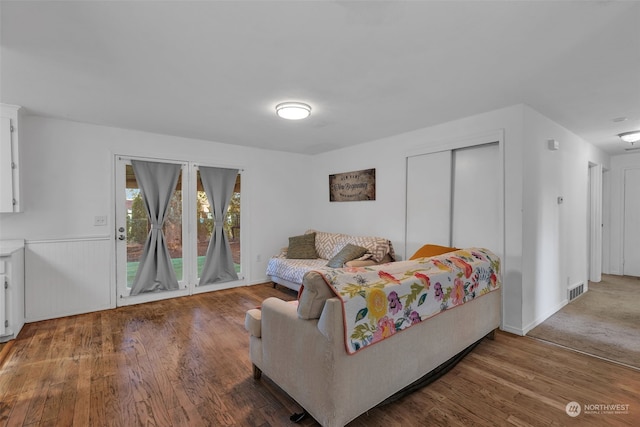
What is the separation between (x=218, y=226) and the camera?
4.76 metres

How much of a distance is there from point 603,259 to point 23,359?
8693mm

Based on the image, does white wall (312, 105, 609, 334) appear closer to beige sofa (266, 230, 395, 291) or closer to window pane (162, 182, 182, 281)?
beige sofa (266, 230, 395, 291)

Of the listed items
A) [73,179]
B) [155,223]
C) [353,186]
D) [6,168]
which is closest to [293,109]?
[353,186]

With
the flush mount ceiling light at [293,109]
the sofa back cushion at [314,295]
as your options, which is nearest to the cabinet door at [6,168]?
the flush mount ceiling light at [293,109]

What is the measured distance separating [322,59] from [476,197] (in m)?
Answer: 2.45

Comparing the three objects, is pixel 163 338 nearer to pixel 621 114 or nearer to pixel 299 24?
pixel 299 24

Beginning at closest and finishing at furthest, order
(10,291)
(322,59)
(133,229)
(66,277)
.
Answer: (322,59), (10,291), (66,277), (133,229)

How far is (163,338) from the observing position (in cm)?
302

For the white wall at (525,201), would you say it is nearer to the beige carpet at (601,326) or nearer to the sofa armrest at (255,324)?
the beige carpet at (601,326)

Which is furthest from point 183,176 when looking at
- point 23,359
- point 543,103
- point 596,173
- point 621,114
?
point 596,173

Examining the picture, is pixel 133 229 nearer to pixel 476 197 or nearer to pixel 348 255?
pixel 348 255

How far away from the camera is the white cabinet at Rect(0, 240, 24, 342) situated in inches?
113

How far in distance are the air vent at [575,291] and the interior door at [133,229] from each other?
18.1ft

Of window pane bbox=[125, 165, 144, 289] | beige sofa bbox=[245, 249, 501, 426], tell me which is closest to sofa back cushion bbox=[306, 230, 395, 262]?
beige sofa bbox=[245, 249, 501, 426]
